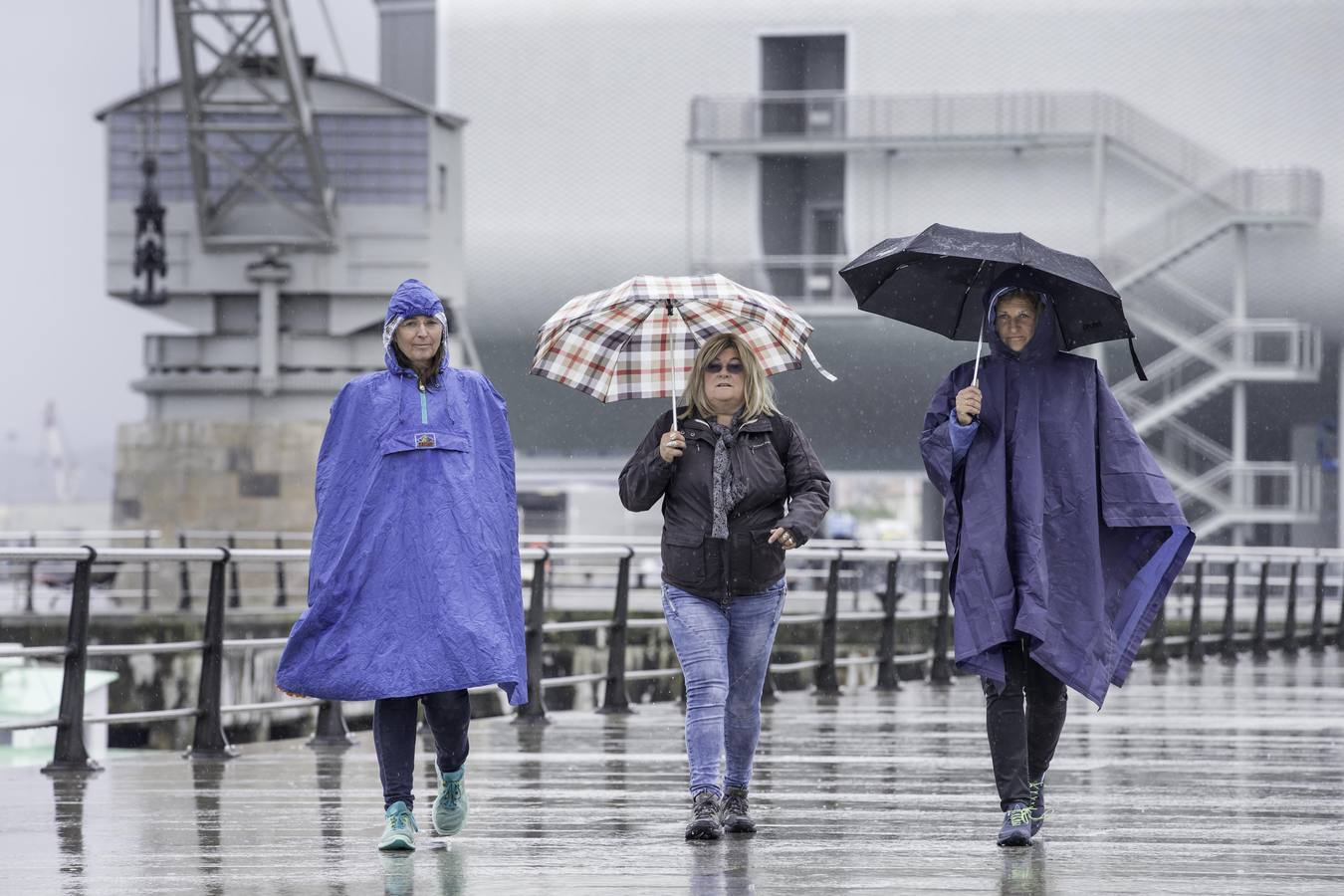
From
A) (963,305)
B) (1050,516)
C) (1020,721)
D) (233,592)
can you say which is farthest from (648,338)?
(233,592)

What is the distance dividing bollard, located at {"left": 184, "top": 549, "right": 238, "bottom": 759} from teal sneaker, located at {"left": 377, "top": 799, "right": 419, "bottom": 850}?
11.4ft

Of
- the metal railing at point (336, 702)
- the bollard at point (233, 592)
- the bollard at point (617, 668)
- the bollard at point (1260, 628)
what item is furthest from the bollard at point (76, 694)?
the bollard at point (233, 592)

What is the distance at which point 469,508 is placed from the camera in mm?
6004

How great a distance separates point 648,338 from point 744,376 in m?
0.68

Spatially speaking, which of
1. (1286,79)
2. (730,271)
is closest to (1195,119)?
(1286,79)

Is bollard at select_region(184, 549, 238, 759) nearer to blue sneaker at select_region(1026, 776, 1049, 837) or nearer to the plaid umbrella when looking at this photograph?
the plaid umbrella

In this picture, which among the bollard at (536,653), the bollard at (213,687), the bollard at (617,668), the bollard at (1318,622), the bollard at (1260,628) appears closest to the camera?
the bollard at (213,687)

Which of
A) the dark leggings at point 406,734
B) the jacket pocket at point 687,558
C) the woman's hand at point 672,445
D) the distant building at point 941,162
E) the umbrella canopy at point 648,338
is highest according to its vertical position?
the distant building at point 941,162

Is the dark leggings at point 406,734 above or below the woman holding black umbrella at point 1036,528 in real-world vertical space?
below

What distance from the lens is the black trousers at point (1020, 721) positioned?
6121 millimetres

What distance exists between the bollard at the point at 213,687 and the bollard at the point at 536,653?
1.88 meters

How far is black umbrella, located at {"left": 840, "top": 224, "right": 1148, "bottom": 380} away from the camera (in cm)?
609

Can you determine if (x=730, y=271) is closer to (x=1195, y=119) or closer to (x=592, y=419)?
(x=592, y=419)

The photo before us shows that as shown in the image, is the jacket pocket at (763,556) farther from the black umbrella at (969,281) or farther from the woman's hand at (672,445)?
the black umbrella at (969,281)
